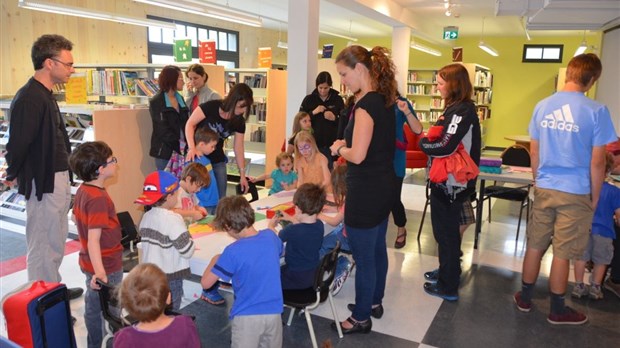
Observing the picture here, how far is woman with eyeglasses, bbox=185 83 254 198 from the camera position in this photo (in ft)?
11.8

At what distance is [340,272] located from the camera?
3.15 m

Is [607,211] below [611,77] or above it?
below

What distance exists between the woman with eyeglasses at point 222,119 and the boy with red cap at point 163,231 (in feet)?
4.35

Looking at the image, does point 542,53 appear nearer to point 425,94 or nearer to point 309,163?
point 425,94

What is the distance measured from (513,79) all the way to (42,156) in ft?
44.2

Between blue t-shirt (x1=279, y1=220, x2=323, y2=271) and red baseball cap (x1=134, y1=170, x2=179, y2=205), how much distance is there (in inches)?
23.6

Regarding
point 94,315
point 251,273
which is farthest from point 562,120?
point 94,315

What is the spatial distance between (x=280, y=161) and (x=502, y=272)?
206 centimetres

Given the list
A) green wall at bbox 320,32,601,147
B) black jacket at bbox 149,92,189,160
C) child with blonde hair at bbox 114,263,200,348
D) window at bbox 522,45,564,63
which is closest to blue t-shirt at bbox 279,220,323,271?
child with blonde hair at bbox 114,263,200,348

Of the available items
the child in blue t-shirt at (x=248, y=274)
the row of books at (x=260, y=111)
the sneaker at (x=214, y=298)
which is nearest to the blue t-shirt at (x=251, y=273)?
the child in blue t-shirt at (x=248, y=274)

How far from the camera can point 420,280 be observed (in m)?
3.63

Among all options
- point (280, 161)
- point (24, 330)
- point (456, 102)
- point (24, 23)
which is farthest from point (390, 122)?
point (24, 23)

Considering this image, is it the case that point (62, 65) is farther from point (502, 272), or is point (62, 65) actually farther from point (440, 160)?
point (502, 272)

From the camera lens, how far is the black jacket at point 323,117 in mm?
4754
